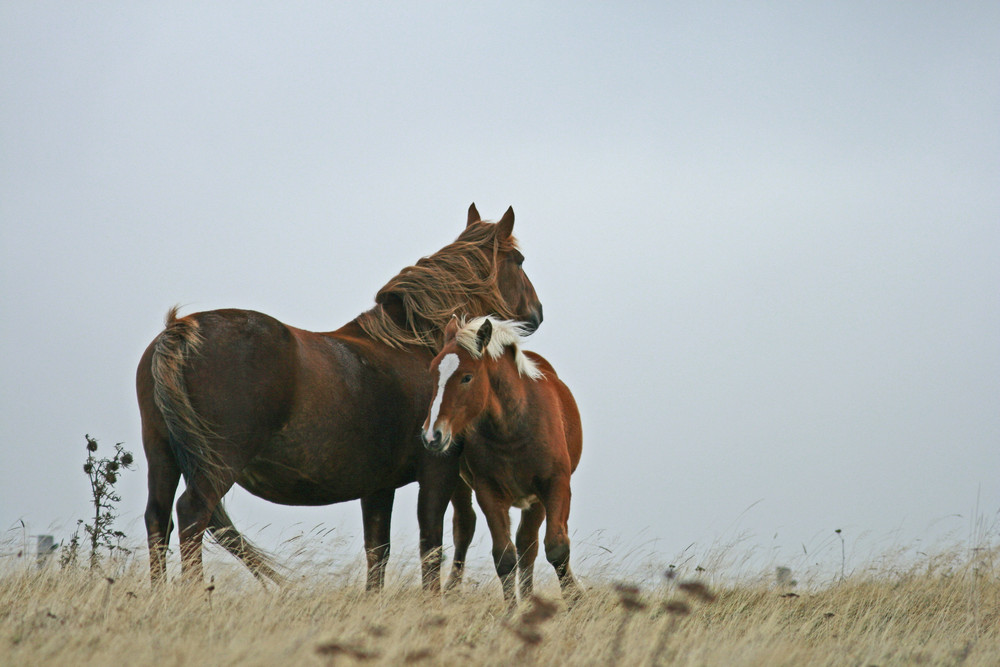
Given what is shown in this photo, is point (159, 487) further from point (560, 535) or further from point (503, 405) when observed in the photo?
point (560, 535)

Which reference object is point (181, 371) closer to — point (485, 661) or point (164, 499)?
point (164, 499)

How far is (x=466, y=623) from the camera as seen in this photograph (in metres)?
5.43

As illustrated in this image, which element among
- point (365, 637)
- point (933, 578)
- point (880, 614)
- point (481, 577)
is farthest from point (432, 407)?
point (933, 578)

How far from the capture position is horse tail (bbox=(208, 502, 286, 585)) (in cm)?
663

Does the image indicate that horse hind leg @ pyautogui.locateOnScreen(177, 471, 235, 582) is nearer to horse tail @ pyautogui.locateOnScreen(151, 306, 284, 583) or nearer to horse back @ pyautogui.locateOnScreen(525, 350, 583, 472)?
horse tail @ pyautogui.locateOnScreen(151, 306, 284, 583)

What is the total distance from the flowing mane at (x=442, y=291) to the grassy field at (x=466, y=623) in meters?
1.66

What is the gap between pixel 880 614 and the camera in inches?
297

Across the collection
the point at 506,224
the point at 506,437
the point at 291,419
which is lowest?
the point at 506,437

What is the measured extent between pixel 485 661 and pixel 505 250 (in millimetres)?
4181

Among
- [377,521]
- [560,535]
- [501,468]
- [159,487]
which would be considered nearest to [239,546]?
[159,487]

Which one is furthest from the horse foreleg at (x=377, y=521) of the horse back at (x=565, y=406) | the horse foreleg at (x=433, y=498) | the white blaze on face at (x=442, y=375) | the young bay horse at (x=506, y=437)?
the white blaze on face at (x=442, y=375)

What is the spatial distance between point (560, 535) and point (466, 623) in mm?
1028

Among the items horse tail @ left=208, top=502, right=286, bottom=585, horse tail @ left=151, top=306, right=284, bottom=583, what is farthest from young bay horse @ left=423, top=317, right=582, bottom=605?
horse tail @ left=151, top=306, right=284, bottom=583

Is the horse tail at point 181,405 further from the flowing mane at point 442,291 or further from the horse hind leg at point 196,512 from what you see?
the flowing mane at point 442,291
